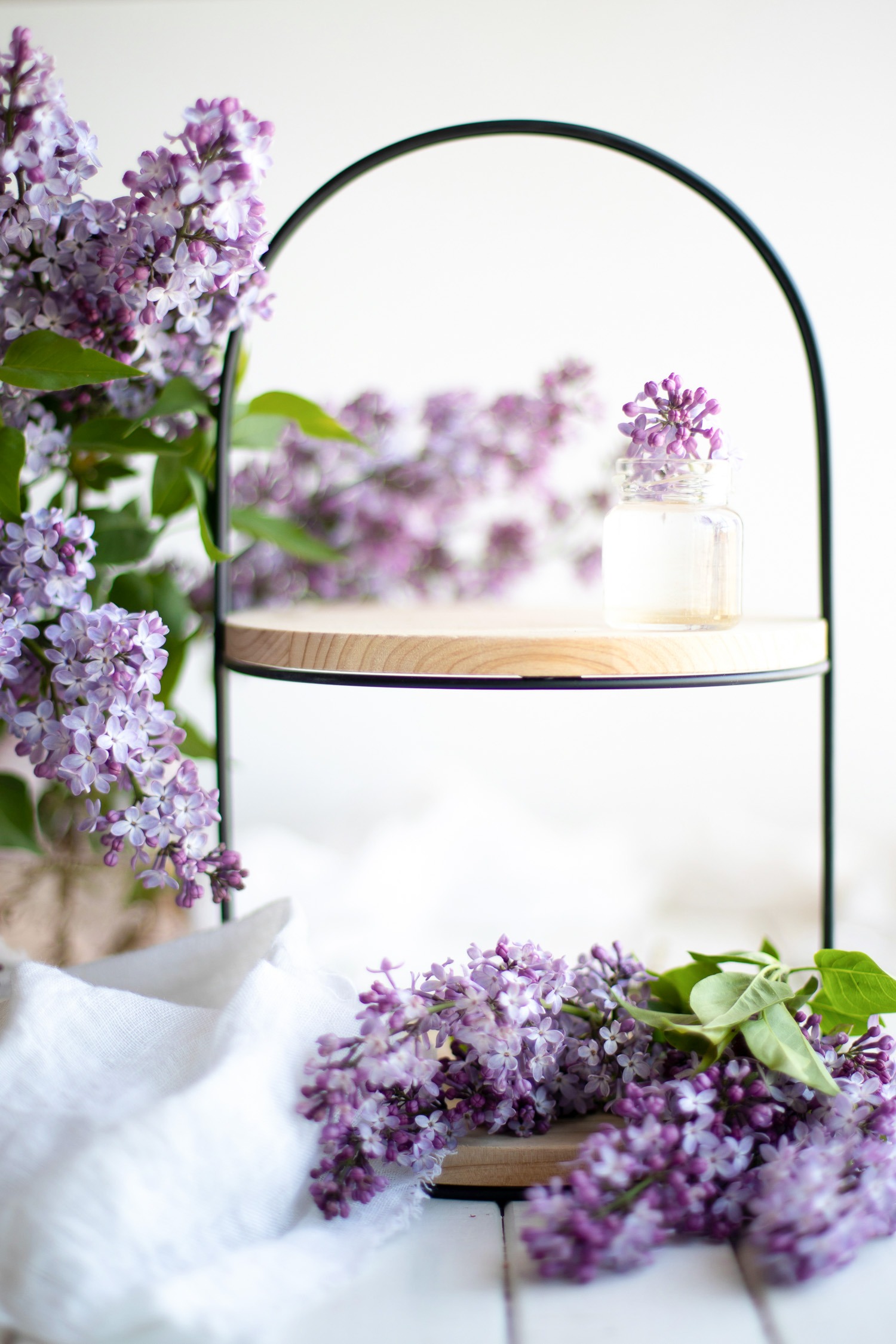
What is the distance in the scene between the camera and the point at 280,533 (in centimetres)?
81

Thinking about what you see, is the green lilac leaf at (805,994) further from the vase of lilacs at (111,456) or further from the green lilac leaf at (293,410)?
the green lilac leaf at (293,410)

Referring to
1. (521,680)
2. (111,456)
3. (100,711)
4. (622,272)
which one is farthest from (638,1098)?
(622,272)

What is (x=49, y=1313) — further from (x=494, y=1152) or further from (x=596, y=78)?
(x=596, y=78)

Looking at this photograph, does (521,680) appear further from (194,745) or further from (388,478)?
(388,478)

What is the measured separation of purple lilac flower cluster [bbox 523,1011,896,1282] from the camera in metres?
0.44

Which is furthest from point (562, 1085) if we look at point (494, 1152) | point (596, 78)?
point (596, 78)

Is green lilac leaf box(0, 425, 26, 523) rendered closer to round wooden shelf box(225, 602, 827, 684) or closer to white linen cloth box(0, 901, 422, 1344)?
round wooden shelf box(225, 602, 827, 684)

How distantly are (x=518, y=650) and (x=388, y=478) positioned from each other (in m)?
0.47

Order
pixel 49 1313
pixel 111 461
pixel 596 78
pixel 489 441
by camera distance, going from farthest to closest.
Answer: pixel 596 78 → pixel 489 441 → pixel 111 461 → pixel 49 1313

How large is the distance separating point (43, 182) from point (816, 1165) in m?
0.61

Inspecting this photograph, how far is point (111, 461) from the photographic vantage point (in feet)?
2.40

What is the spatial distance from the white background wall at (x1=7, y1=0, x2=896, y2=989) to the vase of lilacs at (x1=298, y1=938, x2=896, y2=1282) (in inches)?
25.4

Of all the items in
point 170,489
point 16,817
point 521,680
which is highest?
point 170,489

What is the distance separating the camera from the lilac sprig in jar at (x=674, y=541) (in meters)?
0.59
